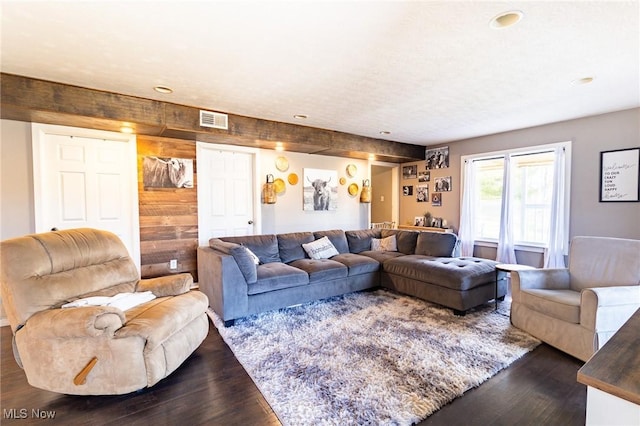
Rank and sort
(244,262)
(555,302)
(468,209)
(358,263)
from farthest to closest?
(468,209), (358,263), (244,262), (555,302)

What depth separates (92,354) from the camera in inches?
73.8

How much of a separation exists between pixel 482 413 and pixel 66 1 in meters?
3.50

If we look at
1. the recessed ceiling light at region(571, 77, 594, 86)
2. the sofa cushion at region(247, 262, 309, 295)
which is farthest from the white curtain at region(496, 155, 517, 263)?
the sofa cushion at region(247, 262, 309, 295)

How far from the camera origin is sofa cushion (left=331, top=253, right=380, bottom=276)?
3979mm

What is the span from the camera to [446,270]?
3.41 m

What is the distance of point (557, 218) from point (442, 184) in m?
2.00

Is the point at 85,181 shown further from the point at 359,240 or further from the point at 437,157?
the point at 437,157

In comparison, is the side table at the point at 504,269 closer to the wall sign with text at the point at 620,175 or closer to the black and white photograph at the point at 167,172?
the wall sign with text at the point at 620,175

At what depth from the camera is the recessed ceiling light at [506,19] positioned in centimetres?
179

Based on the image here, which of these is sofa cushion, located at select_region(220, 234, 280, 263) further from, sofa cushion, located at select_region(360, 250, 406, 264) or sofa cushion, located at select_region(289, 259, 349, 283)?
sofa cushion, located at select_region(360, 250, 406, 264)

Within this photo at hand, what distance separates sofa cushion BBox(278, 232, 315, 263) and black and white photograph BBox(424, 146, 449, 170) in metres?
3.26

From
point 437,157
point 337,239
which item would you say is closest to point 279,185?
point 337,239

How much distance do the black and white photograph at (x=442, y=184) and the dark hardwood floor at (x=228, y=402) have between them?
3863mm

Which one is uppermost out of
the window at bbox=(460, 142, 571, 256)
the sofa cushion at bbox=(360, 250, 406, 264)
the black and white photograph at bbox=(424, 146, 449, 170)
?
the black and white photograph at bbox=(424, 146, 449, 170)
